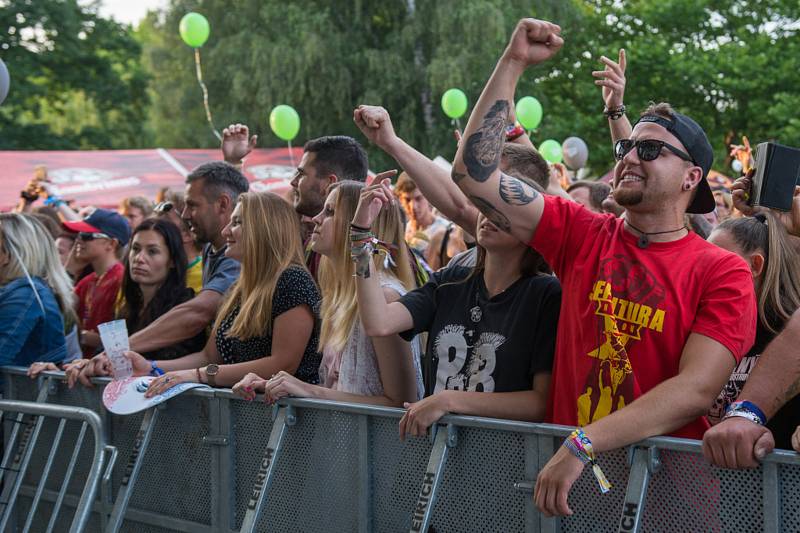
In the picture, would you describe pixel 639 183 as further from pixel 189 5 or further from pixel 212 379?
pixel 189 5

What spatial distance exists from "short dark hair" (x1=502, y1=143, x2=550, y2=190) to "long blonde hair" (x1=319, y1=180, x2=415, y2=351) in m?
0.50

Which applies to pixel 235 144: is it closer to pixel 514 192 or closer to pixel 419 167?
pixel 419 167

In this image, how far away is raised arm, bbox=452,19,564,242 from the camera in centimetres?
311

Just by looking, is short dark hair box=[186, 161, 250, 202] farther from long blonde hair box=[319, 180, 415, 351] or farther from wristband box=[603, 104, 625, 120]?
wristband box=[603, 104, 625, 120]

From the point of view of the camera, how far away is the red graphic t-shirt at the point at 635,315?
9.58 ft

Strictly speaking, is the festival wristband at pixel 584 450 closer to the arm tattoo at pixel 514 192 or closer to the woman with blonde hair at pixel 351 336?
the arm tattoo at pixel 514 192

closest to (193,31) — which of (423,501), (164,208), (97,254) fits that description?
(97,254)

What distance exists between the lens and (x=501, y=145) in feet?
10.6

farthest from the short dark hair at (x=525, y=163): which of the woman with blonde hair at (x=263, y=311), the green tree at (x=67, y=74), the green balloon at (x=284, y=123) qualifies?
the green tree at (x=67, y=74)

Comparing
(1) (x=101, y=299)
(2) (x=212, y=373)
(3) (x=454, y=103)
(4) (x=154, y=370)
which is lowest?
(1) (x=101, y=299)

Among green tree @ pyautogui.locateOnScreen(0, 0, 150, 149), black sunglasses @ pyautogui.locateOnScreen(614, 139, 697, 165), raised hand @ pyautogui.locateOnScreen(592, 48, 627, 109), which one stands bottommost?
green tree @ pyautogui.locateOnScreen(0, 0, 150, 149)

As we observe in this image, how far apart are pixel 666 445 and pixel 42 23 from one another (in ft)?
117

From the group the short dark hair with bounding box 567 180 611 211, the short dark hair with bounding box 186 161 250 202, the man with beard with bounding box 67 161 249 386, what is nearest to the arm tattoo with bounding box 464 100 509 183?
the man with beard with bounding box 67 161 249 386

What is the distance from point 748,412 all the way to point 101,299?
4.55 meters
